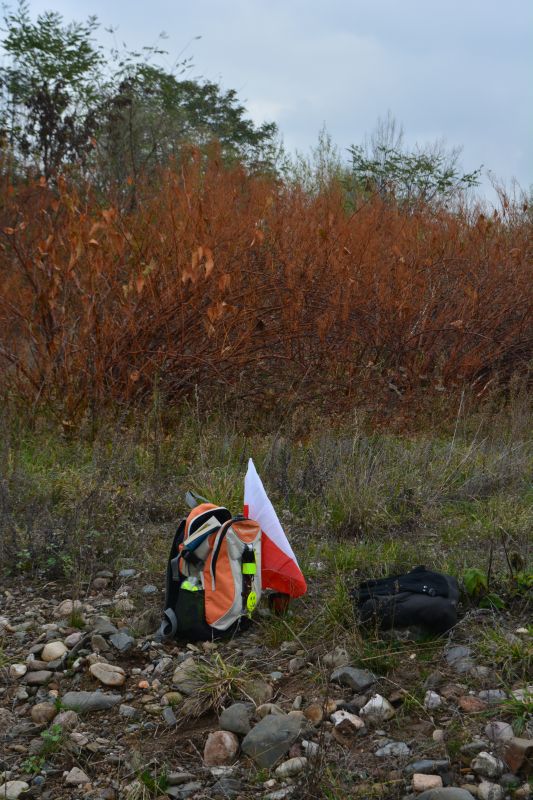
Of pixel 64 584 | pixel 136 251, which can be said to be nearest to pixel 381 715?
pixel 64 584

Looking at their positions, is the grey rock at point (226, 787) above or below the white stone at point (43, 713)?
below

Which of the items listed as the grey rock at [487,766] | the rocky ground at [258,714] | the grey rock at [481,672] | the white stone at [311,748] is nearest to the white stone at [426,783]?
the rocky ground at [258,714]

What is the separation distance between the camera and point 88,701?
8.88 ft

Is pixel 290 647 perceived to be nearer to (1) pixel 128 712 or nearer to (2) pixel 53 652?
(1) pixel 128 712

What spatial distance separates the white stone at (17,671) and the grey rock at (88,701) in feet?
0.77

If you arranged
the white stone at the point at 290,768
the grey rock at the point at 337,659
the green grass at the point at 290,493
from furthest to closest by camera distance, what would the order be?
the green grass at the point at 290,493, the grey rock at the point at 337,659, the white stone at the point at 290,768

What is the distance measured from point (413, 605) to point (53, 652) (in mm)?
1288

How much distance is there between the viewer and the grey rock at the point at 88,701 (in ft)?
8.83

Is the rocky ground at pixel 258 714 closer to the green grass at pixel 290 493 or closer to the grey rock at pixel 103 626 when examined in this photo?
the grey rock at pixel 103 626

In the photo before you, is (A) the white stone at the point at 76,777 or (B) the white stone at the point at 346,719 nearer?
(A) the white stone at the point at 76,777

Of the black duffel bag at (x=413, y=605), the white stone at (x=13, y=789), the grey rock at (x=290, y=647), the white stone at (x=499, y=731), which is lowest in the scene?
the white stone at (x=13, y=789)

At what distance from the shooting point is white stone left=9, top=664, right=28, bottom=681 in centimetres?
289

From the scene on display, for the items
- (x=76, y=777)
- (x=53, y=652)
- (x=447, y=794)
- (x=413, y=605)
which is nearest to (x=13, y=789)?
(x=76, y=777)

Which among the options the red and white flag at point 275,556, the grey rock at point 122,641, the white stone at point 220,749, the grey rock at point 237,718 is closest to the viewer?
the white stone at point 220,749
